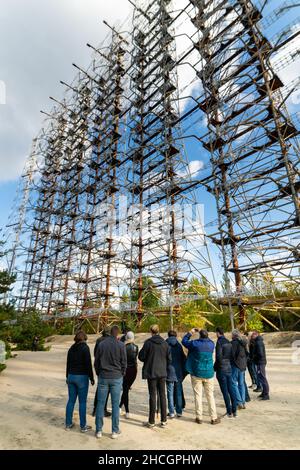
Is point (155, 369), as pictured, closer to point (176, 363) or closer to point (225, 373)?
point (176, 363)

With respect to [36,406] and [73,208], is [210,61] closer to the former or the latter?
[36,406]

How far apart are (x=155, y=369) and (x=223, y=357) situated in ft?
4.39

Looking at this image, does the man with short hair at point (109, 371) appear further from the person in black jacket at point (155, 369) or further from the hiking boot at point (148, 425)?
the hiking boot at point (148, 425)

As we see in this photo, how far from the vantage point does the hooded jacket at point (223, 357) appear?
493 centimetres

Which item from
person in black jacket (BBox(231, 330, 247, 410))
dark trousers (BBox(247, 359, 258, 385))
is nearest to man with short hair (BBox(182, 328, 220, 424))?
person in black jacket (BBox(231, 330, 247, 410))

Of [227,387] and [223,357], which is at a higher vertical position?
[223,357]

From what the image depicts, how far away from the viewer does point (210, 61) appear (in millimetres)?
17703

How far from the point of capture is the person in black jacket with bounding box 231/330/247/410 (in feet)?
17.0

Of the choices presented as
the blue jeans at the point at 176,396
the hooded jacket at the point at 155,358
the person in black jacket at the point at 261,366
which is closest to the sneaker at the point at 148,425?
the blue jeans at the point at 176,396

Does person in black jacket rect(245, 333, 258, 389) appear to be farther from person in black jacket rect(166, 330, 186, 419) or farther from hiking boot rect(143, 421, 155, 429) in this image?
hiking boot rect(143, 421, 155, 429)

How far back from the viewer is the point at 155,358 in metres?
4.52

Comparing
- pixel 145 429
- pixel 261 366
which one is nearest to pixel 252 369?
pixel 261 366
